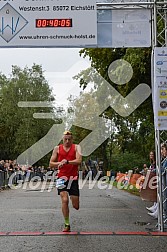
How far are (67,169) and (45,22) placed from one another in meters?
2.90

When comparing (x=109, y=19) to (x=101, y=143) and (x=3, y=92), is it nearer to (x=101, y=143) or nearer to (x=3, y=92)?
(x=101, y=143)

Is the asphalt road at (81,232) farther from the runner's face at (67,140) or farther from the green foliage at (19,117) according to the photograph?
the green foliage at (19,117)

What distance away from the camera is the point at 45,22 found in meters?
9.91

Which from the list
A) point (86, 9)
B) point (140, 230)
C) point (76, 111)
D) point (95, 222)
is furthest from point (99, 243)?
point (76, 111)

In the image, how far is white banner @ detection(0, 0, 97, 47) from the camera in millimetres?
9883

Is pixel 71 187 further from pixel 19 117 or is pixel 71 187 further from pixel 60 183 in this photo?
pixel 19 117

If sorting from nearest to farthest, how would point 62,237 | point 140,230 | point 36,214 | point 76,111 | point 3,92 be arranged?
point 62,237
point 140,230
point 36,214
point 76,111
point 3,92

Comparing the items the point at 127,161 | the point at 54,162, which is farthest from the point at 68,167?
the point at 127,161

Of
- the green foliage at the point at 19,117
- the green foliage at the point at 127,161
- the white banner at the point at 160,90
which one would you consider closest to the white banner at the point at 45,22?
the white banner at the point at 160,90

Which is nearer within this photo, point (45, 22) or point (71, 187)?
point (71, 187)

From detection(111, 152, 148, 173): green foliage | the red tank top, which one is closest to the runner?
the red tank top

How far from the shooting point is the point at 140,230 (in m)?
9.55

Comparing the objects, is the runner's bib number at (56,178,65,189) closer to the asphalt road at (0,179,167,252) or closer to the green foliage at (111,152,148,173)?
the asphalt road at (0,179,167,252)

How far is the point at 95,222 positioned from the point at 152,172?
242 centimetres
